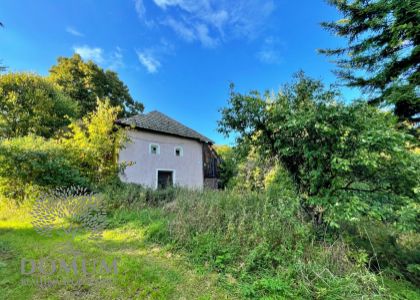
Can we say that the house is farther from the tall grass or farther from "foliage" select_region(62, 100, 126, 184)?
the tall grass

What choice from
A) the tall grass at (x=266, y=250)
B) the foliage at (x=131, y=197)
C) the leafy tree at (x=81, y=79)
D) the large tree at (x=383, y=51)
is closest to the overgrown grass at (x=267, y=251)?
the tall grass at (x=266, y=250)

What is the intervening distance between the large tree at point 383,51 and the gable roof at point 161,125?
9190 mm

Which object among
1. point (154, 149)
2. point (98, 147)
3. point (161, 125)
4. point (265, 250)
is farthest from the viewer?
point (161, 125)

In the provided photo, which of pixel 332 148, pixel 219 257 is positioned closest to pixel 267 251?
pixel 219 257

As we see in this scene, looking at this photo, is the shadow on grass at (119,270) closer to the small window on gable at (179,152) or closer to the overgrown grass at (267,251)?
the overgrown grass at (267,251)

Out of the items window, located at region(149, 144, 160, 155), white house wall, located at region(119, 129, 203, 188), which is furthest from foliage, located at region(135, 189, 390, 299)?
window, located at region(149, 144, 160, 155)

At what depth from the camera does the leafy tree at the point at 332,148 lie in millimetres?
3100

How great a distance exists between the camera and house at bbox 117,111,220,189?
458 inches

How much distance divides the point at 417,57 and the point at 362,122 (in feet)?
17.6

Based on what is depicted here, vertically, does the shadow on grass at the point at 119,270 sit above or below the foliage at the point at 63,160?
below

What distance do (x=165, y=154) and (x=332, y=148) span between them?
10761 millimetres

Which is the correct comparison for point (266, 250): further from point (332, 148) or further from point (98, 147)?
point (98, 147)

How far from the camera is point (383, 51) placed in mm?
6766

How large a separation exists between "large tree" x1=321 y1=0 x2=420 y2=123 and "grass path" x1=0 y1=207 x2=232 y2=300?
24.7ft
